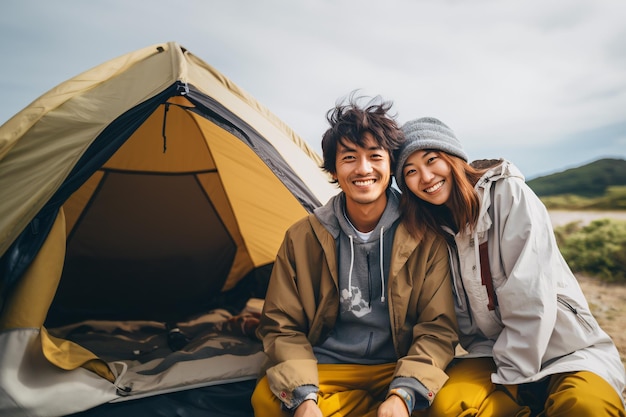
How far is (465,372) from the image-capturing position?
6.26 ft

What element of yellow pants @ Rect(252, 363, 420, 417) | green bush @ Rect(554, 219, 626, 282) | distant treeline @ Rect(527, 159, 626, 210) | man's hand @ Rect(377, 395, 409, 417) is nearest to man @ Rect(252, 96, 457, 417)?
yellow pants @ Rect(252, 363, 420, 417)

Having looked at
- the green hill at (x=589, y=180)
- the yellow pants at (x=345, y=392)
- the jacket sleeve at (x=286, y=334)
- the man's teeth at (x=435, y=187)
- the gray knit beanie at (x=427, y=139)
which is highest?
the gray knit beanie at (x=427, y=139)

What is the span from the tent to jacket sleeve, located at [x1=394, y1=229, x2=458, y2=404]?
823mm

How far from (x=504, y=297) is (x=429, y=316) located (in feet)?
1.04

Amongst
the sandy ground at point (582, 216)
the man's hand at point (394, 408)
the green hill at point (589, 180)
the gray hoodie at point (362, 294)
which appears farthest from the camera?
the green hill at point (589, 180)

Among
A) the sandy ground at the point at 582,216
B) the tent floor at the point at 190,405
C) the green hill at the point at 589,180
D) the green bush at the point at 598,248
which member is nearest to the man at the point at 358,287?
the tent floor at the point at 190,405

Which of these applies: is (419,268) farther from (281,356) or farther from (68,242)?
(68,242)

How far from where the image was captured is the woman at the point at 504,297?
67.7 inches

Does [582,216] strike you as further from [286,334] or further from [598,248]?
[286,334]

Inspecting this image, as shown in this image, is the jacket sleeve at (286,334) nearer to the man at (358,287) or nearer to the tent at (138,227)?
the man at (358,287)

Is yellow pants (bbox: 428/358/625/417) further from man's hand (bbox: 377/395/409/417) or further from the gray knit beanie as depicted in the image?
→ the gray knit beanie

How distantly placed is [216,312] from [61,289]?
1076 mm

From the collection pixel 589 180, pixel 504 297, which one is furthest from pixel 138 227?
pixel 589 180

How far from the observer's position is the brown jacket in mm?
1851
